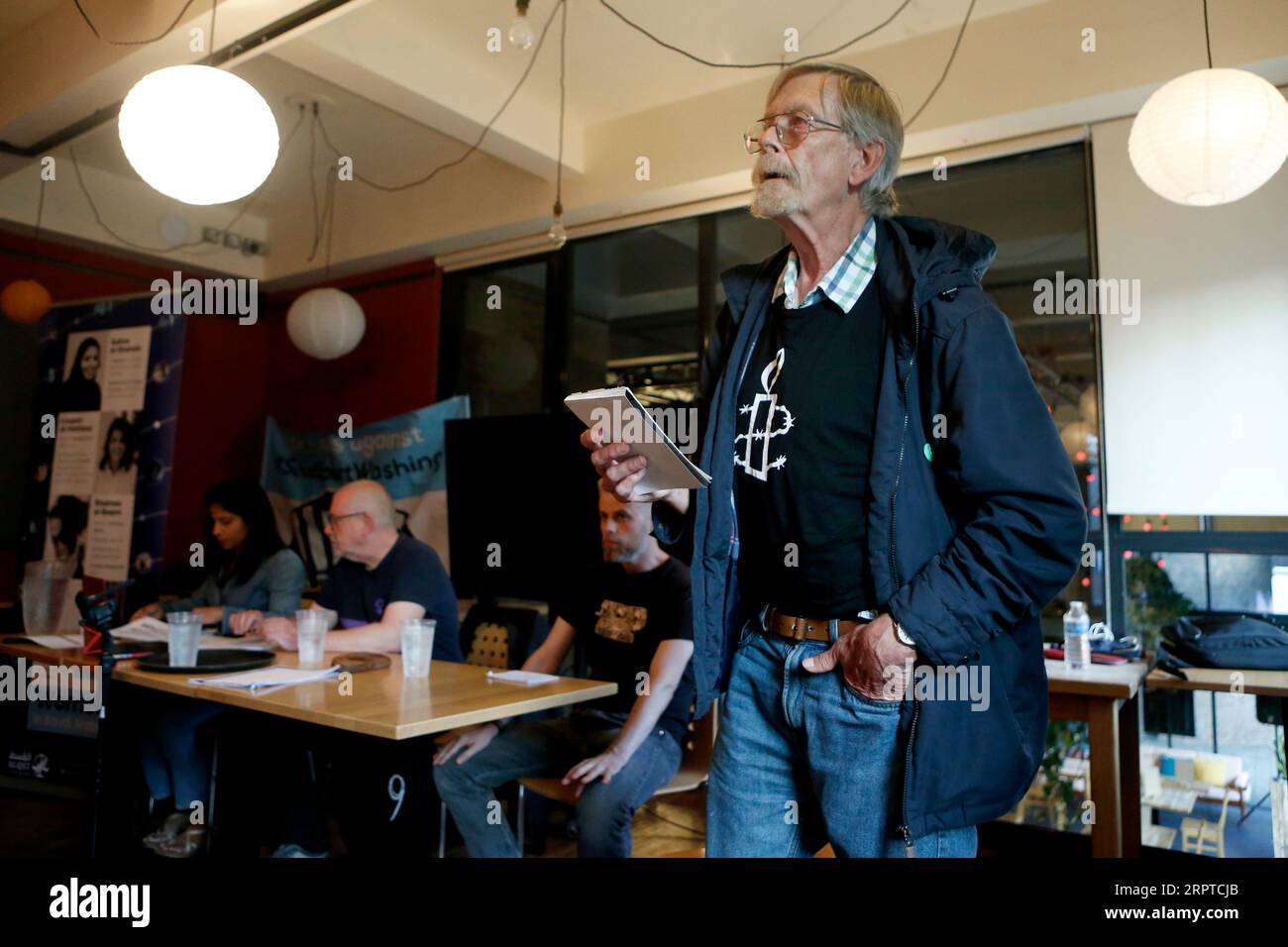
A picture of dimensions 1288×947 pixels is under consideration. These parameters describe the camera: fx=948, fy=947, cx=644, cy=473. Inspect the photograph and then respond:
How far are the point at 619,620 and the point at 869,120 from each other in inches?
65.4

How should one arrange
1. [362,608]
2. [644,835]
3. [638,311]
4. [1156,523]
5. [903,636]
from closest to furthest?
[903,636]
[362,608]
[1156,523]
[644,835]
[638,311]

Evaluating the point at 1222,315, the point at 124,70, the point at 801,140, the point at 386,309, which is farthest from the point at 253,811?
the point at 386,309

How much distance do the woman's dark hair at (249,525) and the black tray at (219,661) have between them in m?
1.05

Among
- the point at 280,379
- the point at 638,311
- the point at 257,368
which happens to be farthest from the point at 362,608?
the point at 257,368

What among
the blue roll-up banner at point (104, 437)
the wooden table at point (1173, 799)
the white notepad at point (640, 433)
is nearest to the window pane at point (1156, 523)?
the wooden table at point (1173, 799)

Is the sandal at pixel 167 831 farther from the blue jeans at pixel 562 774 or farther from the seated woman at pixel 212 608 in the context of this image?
the blue jeans at pixel 562 774

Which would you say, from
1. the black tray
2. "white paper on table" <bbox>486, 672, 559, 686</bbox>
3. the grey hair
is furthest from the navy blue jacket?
the black tray

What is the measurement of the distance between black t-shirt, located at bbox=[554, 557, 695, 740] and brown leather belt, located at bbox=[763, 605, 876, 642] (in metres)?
1.25

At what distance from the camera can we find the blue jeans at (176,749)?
3119 millimetres

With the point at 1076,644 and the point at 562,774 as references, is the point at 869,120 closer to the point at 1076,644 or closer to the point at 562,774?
the point at 562,774

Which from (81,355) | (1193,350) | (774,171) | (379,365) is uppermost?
(379,365)

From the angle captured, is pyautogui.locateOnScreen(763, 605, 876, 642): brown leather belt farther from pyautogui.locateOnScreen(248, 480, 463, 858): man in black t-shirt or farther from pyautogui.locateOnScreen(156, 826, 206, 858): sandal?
pyautogui.locateOnScreen(156, 826, 206, 858): sandal

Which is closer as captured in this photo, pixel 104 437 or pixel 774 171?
pixel 774 171

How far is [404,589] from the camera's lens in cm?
287
